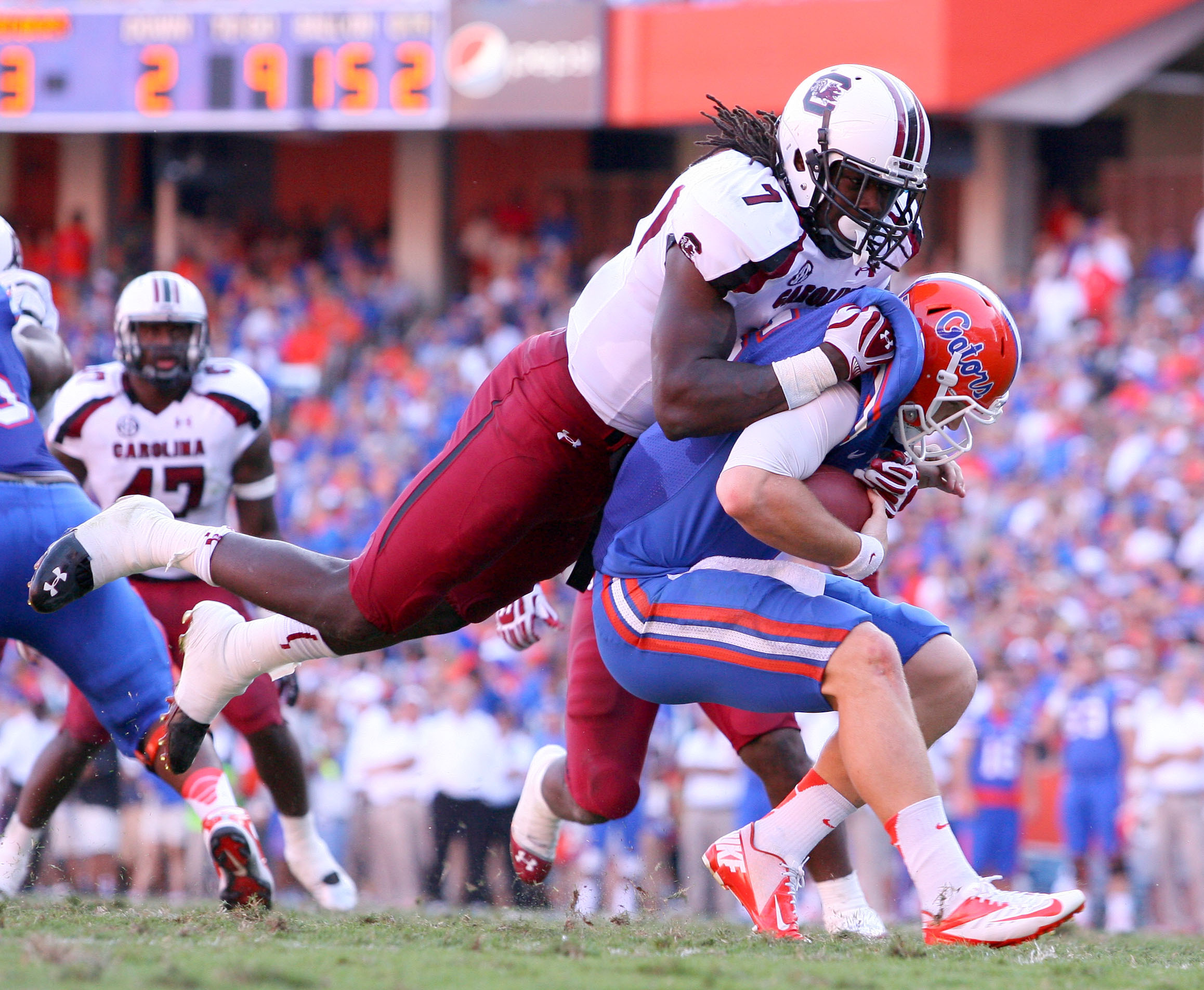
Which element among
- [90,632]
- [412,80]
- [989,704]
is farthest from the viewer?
[412,80]

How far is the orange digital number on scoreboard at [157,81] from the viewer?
16.8 m

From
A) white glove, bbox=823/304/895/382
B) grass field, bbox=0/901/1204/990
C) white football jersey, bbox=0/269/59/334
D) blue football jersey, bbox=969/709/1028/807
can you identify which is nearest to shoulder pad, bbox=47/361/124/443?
white football jersey, bbox=0/269/59/334

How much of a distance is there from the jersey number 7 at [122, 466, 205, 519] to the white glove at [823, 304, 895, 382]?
2.69m

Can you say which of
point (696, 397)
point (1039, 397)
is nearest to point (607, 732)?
point (696, 397)

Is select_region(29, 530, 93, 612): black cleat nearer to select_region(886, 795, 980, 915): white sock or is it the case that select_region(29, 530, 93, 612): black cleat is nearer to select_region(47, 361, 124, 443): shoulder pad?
select_region(47, 361, 124, 443): shoulder pad

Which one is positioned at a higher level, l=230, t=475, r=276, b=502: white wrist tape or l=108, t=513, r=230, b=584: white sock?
l=230, t=475, r=276, b=502: white wrist tape

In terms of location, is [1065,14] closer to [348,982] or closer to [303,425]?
[303,425]

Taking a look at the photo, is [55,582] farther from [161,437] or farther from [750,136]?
[750,136]

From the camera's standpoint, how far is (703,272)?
3713 millimetres

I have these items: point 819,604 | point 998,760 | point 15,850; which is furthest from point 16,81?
point 819,604

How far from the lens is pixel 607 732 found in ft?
15.4

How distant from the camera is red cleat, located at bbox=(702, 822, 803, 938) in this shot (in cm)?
402

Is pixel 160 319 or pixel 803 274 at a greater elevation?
pixel 160 319

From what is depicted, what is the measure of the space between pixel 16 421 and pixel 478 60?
12491mm
